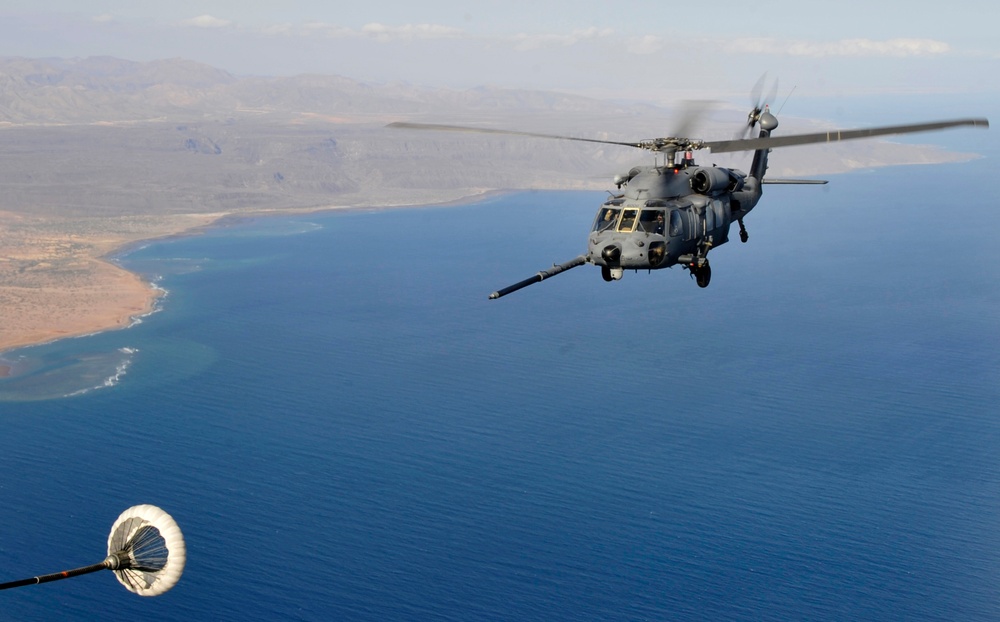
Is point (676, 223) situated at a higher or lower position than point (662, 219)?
lower

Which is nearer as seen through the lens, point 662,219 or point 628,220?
point 628,220

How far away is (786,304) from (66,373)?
113m

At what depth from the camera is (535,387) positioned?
414 feet

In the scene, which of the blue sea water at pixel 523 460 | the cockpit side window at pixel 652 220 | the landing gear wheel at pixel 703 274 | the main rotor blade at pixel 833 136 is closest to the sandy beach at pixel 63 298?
the blue sea water at pixel 523 460

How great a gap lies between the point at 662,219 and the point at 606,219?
5.87ft

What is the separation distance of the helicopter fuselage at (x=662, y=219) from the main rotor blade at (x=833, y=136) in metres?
2.17

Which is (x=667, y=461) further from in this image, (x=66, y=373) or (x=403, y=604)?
(x=66, y=373)

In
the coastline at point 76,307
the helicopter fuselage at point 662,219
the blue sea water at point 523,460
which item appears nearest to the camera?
the helicopter fuselage at point 662,219

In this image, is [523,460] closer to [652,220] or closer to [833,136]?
[652,220]

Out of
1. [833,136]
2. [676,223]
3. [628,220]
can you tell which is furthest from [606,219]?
[833,136]

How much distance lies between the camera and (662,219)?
32.2 m

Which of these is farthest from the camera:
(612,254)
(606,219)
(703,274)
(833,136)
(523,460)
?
(523,460)

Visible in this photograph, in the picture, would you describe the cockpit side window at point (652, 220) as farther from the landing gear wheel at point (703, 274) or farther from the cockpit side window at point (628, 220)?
the landing gear wheel at point (703, 274)

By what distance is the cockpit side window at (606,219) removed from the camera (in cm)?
3216
